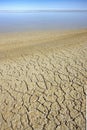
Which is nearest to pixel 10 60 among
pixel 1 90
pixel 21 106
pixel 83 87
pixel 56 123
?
pixel 1 90

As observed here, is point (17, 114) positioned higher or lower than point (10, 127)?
higher

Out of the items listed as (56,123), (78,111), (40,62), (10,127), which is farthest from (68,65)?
(10,127)

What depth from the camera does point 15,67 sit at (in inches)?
222

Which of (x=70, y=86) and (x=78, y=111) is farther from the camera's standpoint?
(x=70, y=86)

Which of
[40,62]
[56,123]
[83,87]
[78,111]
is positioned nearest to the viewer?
[56,123]

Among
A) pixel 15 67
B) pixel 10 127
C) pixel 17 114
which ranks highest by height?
pixel 15 67

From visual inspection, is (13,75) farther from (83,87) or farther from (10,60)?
(83,87)

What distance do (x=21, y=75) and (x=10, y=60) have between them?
156 centimetres

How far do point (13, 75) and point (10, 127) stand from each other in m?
2.20

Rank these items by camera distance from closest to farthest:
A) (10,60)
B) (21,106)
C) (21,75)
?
(21,106) → (21,75) → (10,60)

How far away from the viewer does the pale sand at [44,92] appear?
319cm

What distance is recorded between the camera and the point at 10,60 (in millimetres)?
6340

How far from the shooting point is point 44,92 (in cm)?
408

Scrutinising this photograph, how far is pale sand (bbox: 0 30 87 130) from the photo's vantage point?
319 centimetres
